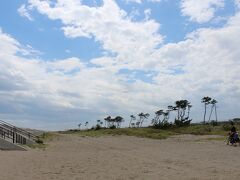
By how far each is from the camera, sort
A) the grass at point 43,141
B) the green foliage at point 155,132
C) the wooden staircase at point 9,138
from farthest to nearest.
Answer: the green foliage at point 155,132
the grass at point 43,141
the wooden staircase at point 9,138

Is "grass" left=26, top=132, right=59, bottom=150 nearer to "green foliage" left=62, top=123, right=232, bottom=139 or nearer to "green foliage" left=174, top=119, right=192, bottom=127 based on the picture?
"green foliage" left=62, top=123, right=232, bottom=139

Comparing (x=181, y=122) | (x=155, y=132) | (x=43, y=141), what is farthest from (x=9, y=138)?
(x=181, y=122)

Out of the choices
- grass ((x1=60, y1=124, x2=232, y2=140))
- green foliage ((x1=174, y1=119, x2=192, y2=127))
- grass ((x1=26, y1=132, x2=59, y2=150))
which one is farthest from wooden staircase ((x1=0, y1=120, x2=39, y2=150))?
green foliage ((x1=174, y1=119, x2=192, y2=127))

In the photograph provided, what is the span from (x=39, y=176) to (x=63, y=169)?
7.32ft

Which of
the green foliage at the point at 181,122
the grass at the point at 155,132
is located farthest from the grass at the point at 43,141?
the green foliage at the point at 181,122

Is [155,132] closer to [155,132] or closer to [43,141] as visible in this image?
[155,132]

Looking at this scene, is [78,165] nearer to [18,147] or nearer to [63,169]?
[63,169]

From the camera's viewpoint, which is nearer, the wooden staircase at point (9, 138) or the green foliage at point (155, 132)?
the wooden staircase at point (9, 138)

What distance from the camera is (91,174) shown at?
51.7 ft

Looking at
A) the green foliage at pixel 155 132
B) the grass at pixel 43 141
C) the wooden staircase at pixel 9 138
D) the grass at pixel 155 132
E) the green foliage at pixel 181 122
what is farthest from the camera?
the green foliage at pixel 181 122

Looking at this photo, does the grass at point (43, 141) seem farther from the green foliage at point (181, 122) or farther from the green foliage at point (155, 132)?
the green foliage at point (181, 122)

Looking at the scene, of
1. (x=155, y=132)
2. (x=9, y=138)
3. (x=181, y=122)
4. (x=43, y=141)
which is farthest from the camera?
(x=181, y=122)

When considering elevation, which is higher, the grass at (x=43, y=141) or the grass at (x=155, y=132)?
the grass at (x=155, y=132)

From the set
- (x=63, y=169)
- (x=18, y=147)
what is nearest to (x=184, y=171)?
(x=63, y=169)
